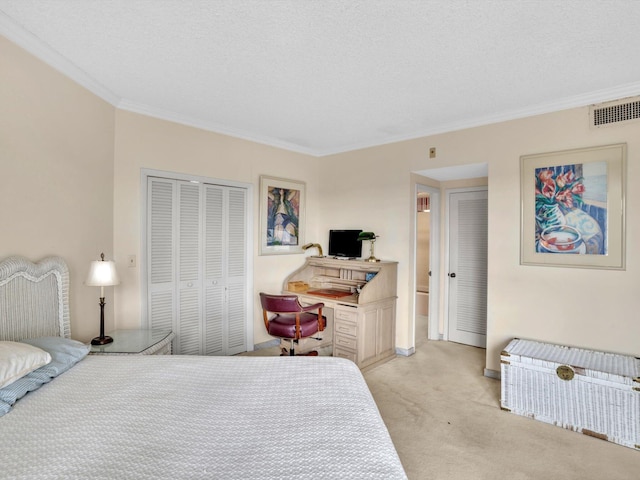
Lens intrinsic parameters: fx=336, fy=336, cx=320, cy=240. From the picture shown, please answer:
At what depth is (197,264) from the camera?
358 cm

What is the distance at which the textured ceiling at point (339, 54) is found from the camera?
178 centimetres

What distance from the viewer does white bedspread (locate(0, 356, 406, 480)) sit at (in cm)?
108

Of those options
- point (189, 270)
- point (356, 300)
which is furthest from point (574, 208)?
point (189, 270)

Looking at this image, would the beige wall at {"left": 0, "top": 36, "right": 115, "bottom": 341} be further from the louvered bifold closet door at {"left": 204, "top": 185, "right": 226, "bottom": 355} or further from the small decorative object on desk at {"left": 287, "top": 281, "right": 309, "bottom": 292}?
the small decorative object on desk at {"left": 287, "top": 281, "right": 309, "bottom": 292}

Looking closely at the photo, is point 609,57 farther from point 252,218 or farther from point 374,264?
point 252,218

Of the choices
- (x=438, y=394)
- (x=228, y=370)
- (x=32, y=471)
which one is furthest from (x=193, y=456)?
(x=438, y=394)

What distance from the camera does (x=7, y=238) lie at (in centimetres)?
198

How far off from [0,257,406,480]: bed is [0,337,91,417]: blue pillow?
0.07ft

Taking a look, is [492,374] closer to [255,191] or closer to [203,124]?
[255,191]

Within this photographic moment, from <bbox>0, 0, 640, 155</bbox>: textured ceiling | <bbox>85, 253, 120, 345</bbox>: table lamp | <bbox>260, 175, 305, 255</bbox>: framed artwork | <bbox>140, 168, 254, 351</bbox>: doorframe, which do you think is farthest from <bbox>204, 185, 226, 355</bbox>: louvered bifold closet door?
<bbox>85, 253, 120, 345</bbox>: table lamp

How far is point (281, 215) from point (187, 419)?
10.2ft

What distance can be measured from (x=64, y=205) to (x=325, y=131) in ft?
8.44

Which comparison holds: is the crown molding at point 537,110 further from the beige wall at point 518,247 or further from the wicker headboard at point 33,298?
the wicker headboard at point 33,298

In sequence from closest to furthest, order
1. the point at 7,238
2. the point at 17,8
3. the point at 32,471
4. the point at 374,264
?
the point at 32,471 → the point at 17,8 → the point at 7,238 → the point at 374,264
